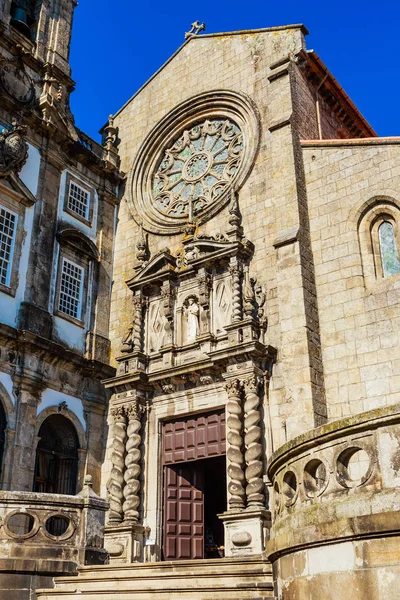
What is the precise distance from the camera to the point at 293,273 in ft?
46.2

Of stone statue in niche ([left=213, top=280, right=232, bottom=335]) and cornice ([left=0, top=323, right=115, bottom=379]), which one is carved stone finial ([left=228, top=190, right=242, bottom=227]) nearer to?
stone statue in niche ([left=213, top=280, right=232, bottom=335])

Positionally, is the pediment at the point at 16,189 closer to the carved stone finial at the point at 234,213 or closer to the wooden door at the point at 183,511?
the carved stone finial at the point at 234,213

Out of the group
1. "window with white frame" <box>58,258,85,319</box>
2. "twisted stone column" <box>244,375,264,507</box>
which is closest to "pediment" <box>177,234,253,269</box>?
"window with white frame" <box>58,258,85,319</box>

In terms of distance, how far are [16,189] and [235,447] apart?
817 centimetres

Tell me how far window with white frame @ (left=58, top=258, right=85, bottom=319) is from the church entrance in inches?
154

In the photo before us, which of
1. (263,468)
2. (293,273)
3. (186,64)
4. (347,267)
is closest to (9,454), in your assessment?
(263,468)

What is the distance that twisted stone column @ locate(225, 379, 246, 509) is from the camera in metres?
13.2

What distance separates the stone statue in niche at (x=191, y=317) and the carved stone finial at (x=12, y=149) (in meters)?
5.37

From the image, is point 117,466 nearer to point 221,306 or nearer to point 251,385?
point 251,385

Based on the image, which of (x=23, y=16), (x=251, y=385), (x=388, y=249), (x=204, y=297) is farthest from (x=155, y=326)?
(x=23, y=16)

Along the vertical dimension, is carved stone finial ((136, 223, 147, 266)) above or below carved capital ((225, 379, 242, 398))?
above

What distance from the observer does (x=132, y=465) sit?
15055mm

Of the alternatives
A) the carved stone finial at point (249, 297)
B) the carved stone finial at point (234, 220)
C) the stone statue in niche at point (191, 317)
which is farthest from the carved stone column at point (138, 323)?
the carved stone finial at point (249, 297)

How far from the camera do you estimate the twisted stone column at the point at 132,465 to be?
1462 cm
